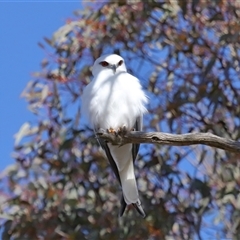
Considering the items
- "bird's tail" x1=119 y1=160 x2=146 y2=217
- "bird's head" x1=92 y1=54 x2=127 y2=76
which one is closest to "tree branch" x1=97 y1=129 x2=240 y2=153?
"bird's tail" x1=119 y1=160 x2=146 y2=217

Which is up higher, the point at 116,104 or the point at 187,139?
the point at 116,104

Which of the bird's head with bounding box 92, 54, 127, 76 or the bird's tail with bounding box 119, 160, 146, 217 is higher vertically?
the bird's head with bounding box 92, 54, 127, 76

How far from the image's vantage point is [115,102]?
4.80m

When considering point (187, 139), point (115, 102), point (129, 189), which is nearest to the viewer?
point (187, 139)

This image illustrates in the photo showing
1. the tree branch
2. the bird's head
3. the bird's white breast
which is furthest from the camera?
the bird's head

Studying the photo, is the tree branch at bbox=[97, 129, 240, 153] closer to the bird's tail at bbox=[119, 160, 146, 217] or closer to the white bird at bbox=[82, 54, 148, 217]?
the white bird at bbox=[82, 54, 148, 217]

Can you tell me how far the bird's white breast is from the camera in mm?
4785

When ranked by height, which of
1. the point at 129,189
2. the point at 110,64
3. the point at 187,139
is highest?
the point at 110,64

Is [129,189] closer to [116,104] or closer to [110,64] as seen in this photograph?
[116,104]

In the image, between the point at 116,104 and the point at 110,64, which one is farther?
the point at 110,64

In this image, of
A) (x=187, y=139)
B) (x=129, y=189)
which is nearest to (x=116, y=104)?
(x=129, y=189)

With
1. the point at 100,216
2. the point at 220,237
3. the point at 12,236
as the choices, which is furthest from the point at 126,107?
the point at 220,237

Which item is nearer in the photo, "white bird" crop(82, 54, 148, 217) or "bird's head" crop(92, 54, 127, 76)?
"white bird" crop(82, 54, 148, 217)

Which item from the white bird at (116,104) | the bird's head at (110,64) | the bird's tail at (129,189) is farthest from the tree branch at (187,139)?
the bird's head at (110,64)
